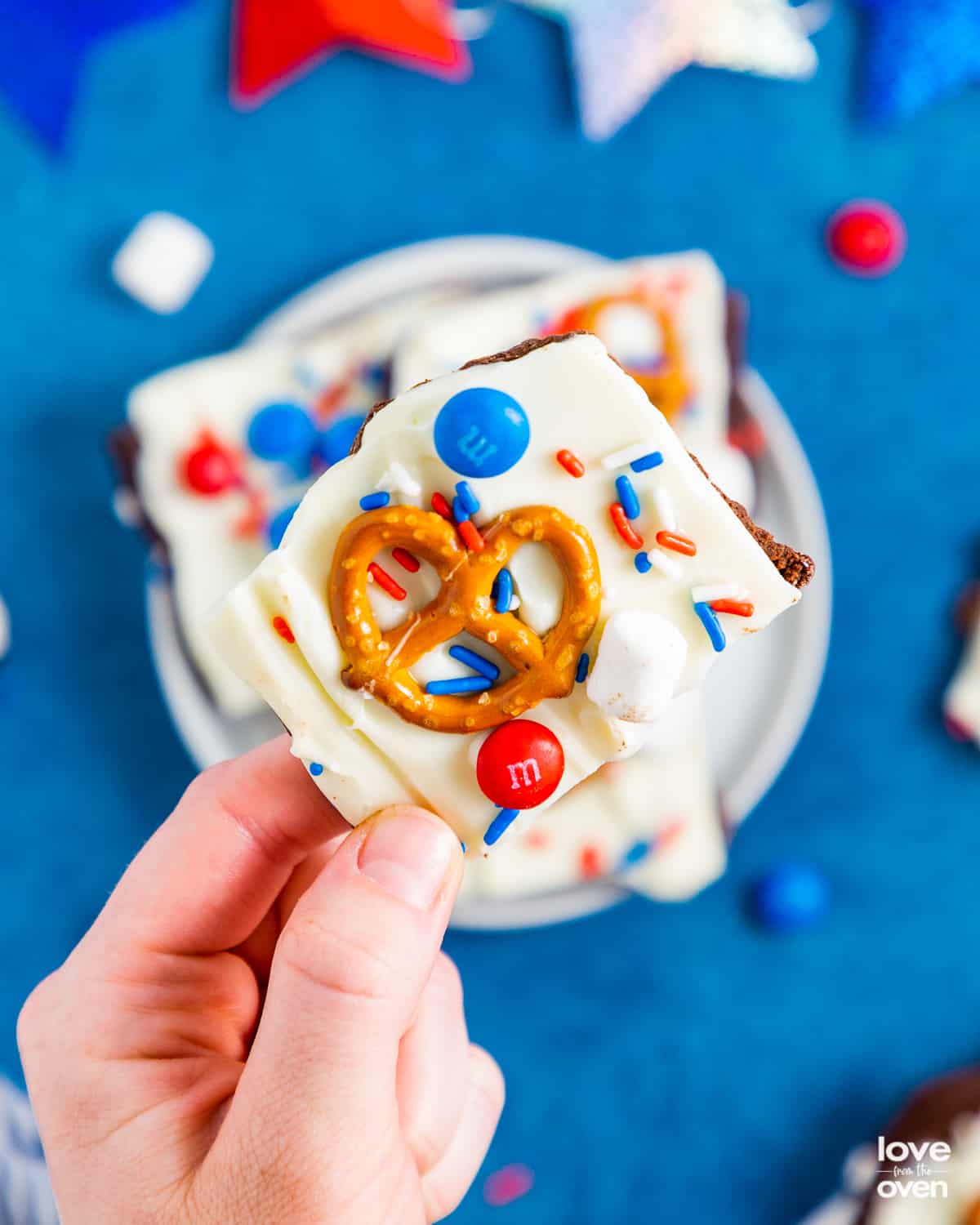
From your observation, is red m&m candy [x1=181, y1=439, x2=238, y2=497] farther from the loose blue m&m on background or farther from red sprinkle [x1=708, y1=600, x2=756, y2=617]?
red sprinkle [x1=708, y1=600, x2=756, y2=617]

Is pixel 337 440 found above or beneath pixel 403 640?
beneath

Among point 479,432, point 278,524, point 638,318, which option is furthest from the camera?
point 638,318

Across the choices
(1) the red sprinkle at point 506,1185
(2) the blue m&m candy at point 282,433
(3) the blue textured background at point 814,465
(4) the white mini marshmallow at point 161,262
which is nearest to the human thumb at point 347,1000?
(2) the blue m&m candy at point 282,433

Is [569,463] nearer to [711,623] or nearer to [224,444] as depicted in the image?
[711,623]

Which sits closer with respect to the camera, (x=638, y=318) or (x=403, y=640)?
(x=403, y=640)

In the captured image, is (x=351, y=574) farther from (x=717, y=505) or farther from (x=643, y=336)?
(x=643, y=336)

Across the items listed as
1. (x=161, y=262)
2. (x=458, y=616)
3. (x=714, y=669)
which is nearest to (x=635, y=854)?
(x=714, y=669)
